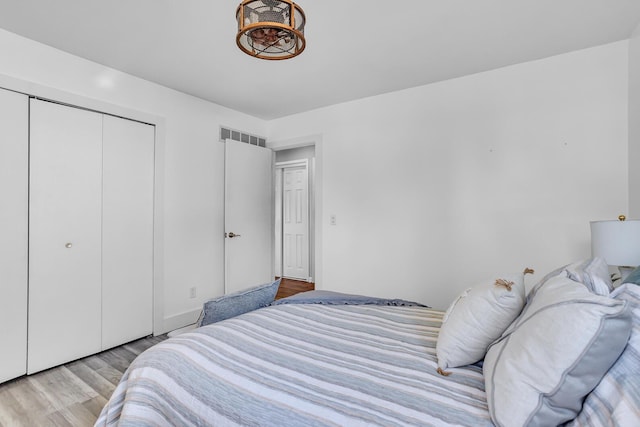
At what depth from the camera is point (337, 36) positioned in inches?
92.5

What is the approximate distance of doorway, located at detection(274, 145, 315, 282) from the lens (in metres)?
5.61

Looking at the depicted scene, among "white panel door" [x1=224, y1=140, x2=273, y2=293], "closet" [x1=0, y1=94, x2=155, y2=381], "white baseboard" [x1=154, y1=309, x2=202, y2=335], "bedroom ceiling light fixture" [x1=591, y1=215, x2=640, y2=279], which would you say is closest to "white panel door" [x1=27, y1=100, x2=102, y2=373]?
"closet" [x1=0, y1=94, x2=155, y2=381]

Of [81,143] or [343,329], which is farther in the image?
[81,143]

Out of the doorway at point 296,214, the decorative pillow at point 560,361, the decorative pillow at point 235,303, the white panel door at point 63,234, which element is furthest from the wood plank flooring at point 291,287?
the decorative pillow at point 560,361

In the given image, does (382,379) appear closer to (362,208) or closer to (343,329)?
(343,329)

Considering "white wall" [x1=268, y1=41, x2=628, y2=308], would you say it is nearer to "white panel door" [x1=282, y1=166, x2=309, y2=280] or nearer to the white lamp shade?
the white lamp shade

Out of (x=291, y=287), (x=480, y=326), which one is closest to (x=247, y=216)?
(x=291, y=287)

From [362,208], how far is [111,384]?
8.74 feet

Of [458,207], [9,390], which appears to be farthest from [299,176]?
[9,390]

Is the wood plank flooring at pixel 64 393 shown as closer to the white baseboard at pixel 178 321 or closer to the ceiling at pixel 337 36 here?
the white baseboard at pixel 178 321

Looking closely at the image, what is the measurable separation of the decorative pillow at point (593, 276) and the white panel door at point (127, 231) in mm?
3207

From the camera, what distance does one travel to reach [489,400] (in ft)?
2.89

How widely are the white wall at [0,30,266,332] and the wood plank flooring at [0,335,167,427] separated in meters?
Answer: 0.72

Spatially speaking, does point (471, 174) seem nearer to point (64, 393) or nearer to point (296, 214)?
point (296, 214)
